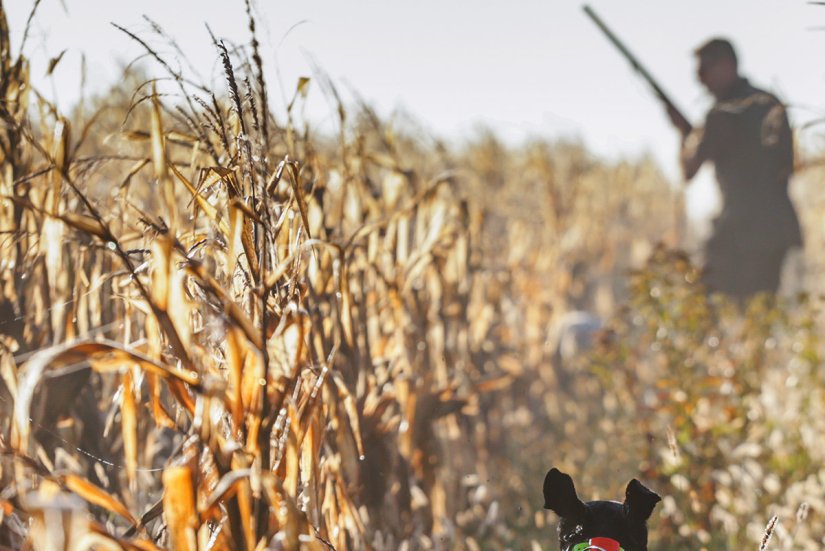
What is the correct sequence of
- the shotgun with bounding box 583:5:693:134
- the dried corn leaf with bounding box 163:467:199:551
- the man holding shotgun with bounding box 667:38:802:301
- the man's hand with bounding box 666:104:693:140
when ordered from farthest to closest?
the man's hand with bounding box 666:104:693:140, the shotgun with bounding box 583:5:693:134, the man holding shotgun with bounding box 667:38:802:301, the dried corn leaf with bounding box 163:467:199:551

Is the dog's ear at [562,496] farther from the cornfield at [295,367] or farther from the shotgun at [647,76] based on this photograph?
the shotgun at [647,76]

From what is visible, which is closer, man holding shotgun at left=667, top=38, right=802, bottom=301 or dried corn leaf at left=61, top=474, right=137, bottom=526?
dried corn leaf at left=61, top=474, right=137, bottom=526

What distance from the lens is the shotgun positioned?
3943 mm

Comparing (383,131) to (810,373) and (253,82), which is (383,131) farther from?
(810,373)

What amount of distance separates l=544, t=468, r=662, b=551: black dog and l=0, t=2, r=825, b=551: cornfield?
38 cm

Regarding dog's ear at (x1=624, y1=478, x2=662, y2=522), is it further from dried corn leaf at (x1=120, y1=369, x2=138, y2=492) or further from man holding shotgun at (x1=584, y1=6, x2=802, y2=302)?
man holding shotgun at (x1=584, y1=6, x2=802, y2=302)

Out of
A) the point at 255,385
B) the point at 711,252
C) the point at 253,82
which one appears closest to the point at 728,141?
the point at 711,252

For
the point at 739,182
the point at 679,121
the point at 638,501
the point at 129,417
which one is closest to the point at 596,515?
the point at 638,501

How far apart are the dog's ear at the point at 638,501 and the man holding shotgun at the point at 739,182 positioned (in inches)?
104

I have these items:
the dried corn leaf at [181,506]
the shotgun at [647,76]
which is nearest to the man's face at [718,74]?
the shotgun at [647,76]

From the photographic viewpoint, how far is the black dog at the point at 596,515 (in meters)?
1.25

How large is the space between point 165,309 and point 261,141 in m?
0.36

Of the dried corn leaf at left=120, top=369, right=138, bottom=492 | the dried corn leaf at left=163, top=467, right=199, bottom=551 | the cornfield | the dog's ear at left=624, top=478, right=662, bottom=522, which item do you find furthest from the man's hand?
the dried corn leaf at left=163, top=467, right=199, bottom=551

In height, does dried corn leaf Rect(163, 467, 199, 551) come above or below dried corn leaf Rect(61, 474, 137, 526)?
below
